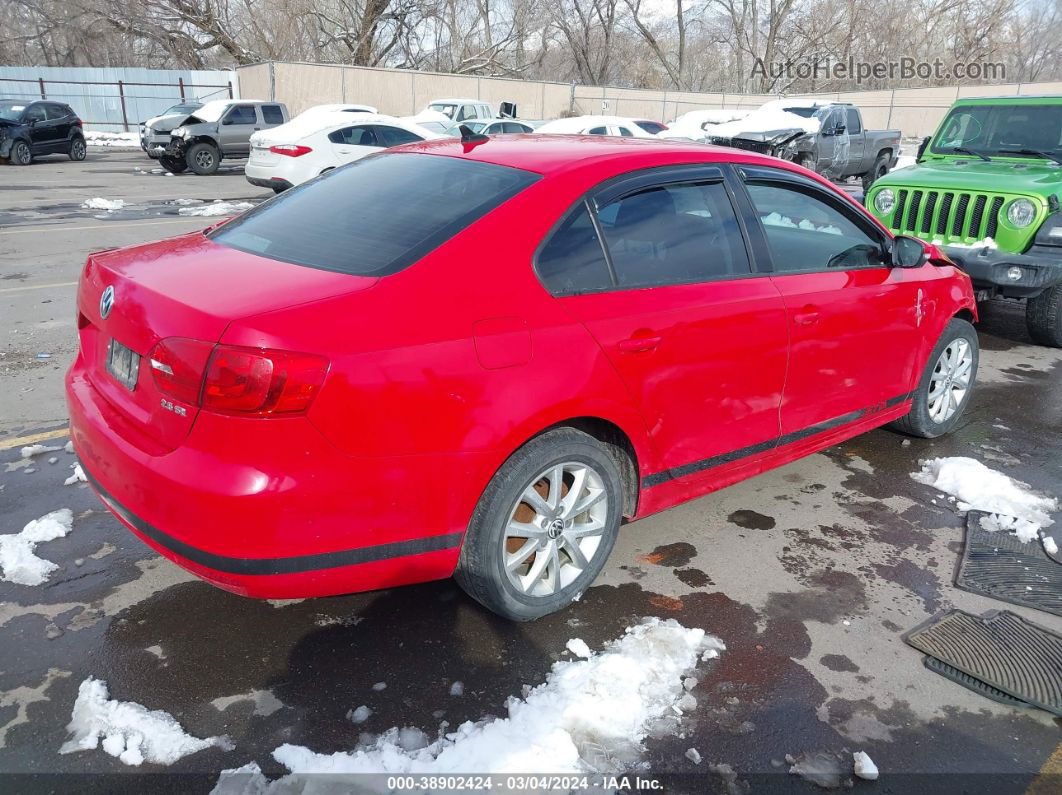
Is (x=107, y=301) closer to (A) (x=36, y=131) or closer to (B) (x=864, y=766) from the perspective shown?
(B) (x=864, y=766)

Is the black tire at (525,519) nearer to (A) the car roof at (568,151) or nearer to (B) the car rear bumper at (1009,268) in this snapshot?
(A) the car roof at (568,151)

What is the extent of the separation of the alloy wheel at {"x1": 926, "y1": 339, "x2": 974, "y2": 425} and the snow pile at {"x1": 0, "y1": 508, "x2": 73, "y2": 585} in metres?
4.53

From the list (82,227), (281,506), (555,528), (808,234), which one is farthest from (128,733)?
(82,227)

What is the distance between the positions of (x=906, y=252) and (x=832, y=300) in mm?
740

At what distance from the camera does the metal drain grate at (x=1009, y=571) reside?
11.4ft

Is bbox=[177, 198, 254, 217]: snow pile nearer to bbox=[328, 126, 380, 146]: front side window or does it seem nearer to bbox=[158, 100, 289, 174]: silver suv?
bbox=[328, 126, 380, 146]: front side window

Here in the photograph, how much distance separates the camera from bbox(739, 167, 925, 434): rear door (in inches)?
148

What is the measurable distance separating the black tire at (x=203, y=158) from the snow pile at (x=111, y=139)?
345 inches

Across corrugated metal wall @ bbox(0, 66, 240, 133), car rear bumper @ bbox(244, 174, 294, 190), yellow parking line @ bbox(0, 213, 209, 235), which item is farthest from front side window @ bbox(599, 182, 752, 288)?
corrugated metal wall @ bbox(0, 66, 240, 133)

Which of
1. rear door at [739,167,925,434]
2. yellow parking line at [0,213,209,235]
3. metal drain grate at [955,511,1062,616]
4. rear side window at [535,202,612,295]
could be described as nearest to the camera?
rear side window at [535,202,612,295]

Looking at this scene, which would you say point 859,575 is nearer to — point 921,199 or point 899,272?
point 899,272

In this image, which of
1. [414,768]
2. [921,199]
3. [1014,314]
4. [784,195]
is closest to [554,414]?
[414,768]

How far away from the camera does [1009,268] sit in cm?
685

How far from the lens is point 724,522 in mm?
4031
